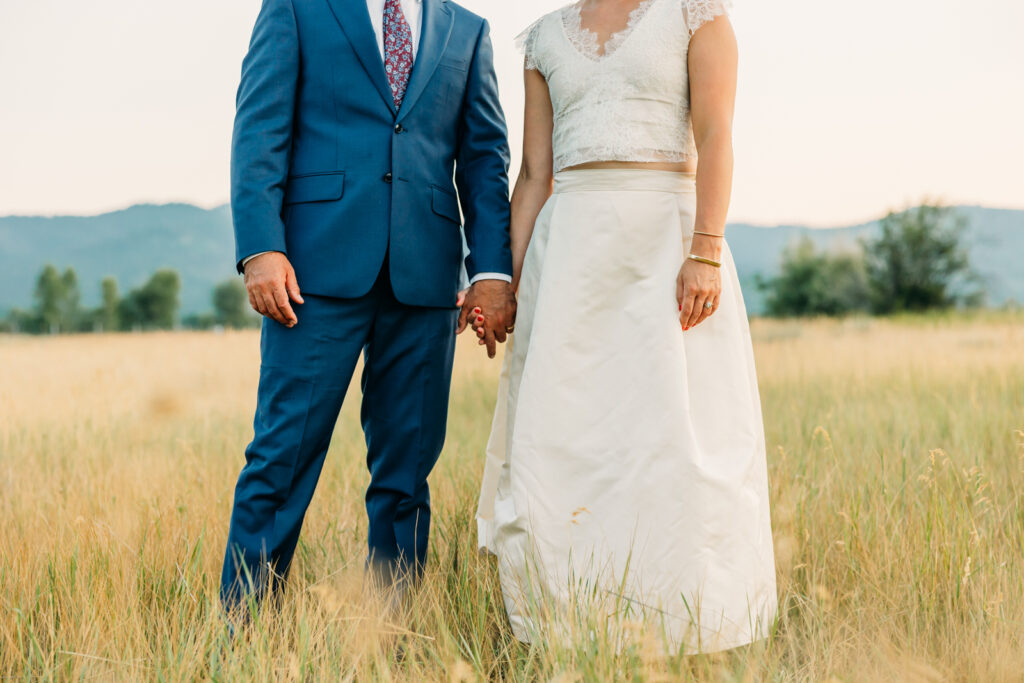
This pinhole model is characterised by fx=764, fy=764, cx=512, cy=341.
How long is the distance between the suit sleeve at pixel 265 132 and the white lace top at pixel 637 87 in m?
0.81

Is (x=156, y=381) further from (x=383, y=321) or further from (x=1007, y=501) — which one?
(x=1007, y=501)

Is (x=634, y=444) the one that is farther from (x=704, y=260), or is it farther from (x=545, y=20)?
(x=545, y=20)

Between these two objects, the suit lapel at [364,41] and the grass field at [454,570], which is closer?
the grass field at [454,570]

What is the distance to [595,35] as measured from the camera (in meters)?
2.20

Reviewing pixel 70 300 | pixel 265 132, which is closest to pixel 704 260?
pixel 265 132

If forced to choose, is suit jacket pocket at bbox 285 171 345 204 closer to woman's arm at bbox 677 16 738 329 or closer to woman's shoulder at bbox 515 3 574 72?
woman's shoulder at bbox 515 3 574 72

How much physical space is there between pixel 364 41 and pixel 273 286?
0.77m

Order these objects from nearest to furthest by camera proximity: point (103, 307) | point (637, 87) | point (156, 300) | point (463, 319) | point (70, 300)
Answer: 1. point (637, 87)
2. point (463, 319)
3. point (70, 300)
4. point (156, 300)
5. point (103, 307)

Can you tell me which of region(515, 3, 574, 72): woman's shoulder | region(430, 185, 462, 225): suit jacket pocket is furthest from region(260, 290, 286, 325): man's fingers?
region(515, 3, 574, 72): woman's shoulder

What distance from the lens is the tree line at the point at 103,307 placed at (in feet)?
246

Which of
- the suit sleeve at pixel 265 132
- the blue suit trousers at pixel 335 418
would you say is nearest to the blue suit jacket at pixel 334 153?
the suit sleeve at pixel 265 132

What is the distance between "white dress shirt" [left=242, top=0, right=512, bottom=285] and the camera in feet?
7.65

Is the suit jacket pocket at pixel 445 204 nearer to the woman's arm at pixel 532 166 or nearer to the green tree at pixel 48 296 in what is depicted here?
the woman's arm at pixel 532 166

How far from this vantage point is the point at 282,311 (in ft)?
7.16
